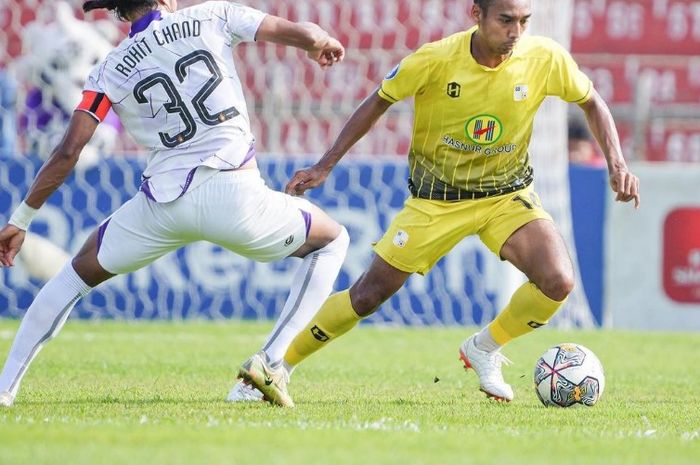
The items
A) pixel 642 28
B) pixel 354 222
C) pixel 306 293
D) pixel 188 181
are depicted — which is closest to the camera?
pixel 188 181

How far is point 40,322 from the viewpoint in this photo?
6.30 meters

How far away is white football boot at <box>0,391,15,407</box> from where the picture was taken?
243 inches

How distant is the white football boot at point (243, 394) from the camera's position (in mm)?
6609

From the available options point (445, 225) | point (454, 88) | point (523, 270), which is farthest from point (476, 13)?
point (523, 270)

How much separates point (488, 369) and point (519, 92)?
1.51 metres

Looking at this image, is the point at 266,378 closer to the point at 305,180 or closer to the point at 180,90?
the point at 305,180

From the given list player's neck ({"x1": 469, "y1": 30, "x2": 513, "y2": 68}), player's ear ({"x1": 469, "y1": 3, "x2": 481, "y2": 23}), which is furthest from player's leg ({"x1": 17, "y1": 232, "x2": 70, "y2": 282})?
player's ear ({"x1": 469, "y1": 3, "x2": 481, "y2": 23})

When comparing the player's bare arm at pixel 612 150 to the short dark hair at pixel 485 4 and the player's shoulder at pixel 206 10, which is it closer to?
the short dark hair at pixel 485 4

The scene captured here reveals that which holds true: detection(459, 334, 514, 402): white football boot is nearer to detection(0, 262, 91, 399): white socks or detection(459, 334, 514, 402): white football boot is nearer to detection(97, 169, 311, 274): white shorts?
detection(97, 169, 311, 274): white shorts

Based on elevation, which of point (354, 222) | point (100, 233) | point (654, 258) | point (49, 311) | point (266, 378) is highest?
point (100, 233)

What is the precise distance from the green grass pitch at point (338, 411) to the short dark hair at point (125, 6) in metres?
1.87

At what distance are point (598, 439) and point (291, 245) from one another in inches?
72.3

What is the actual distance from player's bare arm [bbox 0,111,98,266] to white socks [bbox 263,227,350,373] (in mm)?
1270

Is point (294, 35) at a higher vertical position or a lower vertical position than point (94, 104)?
higher
